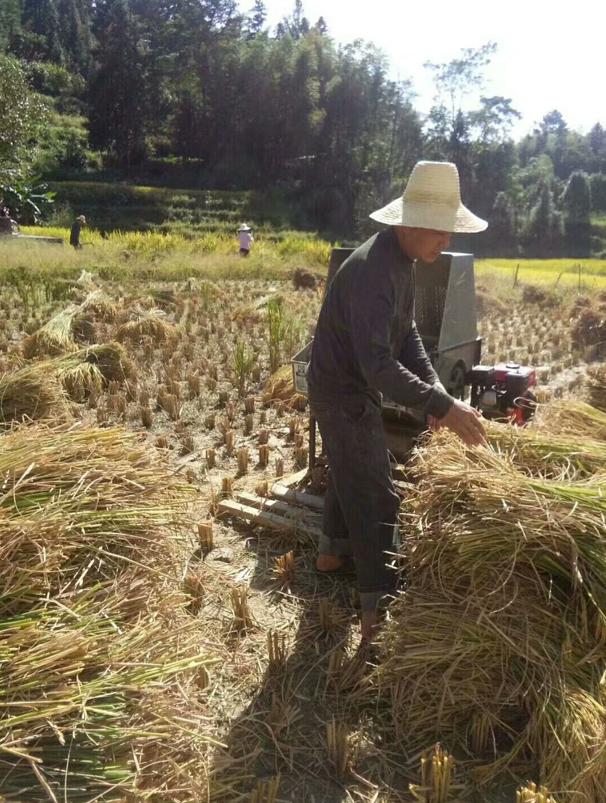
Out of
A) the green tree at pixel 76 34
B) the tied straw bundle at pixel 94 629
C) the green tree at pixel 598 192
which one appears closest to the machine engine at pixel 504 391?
the tied straw bundle at pixel 94 629

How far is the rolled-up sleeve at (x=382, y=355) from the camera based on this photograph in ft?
→ 7.71

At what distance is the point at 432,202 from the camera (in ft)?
8.07

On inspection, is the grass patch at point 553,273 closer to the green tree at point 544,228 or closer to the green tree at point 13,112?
the green tree at point 13,112

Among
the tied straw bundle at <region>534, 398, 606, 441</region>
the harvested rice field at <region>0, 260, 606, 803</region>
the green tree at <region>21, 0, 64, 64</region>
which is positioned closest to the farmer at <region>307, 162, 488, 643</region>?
the harvested rice field at <region>0, 260, 606, 803</region>

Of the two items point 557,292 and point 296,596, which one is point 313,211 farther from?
point 296,596

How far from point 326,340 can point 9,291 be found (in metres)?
9.39

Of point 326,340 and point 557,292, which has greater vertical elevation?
point 326,340

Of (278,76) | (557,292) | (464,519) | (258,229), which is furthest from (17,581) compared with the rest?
(278,76)

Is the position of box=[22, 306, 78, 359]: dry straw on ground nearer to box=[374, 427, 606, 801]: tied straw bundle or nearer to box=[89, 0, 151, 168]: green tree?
box=[374, 427, 606, 801]: tied straw bundle

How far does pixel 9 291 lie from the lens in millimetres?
10578

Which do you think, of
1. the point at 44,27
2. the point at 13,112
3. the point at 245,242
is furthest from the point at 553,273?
the point at 44,27

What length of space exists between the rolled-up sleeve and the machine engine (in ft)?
4.61

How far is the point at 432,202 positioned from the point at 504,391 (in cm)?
166

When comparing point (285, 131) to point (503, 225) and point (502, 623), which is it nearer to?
point (503, 225)
